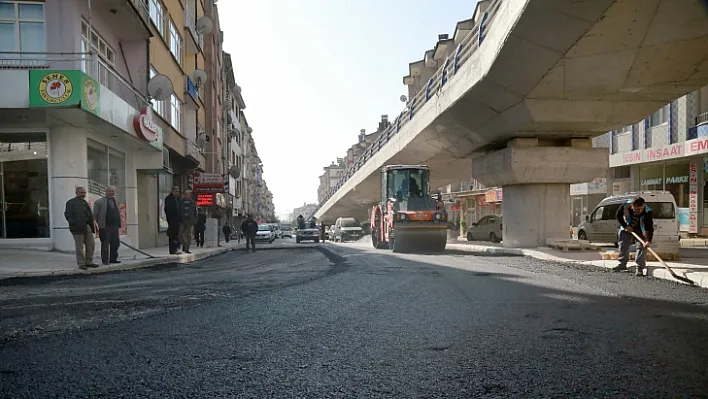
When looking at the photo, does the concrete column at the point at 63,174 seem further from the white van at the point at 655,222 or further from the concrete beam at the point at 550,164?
the white van at the point at 655,222

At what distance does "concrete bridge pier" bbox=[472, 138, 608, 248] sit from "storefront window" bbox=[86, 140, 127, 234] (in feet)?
41.6

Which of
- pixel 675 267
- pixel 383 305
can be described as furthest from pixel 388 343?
pixel 675 267

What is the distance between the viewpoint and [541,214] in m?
17.5

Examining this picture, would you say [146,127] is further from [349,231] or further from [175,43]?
[349,231]

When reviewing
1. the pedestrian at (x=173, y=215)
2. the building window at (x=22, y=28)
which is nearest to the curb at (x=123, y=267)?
the pedestrian at (x=173, y=215)

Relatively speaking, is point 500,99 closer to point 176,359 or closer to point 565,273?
point 565,273

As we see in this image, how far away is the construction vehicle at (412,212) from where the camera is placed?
18.5 metres

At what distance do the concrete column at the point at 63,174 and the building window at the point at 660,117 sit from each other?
84.9 ft

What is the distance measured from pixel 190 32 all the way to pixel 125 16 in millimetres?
13255

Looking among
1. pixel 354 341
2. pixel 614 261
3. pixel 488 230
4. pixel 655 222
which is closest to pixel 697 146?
pixel 488 230

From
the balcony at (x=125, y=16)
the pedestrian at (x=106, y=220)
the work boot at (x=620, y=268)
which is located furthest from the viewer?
the balcony at (x=125, y=16)

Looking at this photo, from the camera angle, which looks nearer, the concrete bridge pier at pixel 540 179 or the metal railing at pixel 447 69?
the metal railing at pixel 447 69

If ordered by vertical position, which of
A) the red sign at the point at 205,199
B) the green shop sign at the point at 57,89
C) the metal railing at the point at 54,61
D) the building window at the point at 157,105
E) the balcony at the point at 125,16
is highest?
the balcony at the point at 125,16

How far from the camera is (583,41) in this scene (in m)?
10.8
